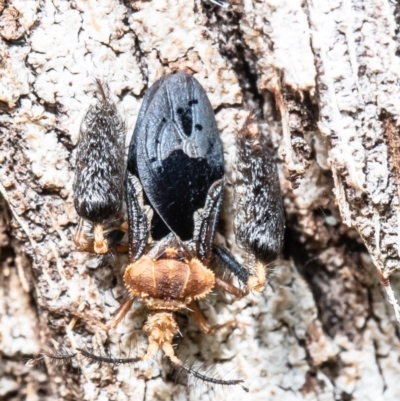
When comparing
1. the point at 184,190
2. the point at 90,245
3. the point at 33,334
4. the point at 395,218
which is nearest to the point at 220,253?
the point at 184,190

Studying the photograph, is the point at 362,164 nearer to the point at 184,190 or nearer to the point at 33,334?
the point at 184,190

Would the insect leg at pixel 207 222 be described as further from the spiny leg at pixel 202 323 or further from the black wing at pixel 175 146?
the spiny leg at pixel 202 323

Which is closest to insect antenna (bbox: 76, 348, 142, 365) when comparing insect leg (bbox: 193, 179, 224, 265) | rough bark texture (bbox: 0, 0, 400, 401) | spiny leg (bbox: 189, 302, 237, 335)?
rough bark texture (bbox: 0, 0, 400, 401)

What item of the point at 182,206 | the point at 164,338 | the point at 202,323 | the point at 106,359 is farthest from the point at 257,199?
the point at 106,359

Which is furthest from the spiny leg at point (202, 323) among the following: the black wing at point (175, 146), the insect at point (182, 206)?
the black wing at point (175, 146)

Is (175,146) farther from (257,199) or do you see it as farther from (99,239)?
(99,239)

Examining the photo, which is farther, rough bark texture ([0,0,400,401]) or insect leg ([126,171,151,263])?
insect leg ([126,171,151,263])

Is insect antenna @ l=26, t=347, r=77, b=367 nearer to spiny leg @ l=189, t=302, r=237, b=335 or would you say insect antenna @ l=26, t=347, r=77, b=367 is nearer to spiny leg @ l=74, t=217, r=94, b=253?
spiny leg @ l=74, t=217, r=94, b=253
